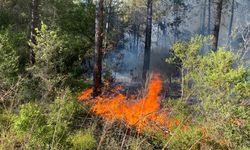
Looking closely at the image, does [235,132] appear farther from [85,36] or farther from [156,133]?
[85,36]

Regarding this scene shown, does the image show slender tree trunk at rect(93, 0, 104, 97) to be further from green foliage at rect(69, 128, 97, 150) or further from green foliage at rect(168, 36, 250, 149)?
green foliage at rect(69, 128, 97, 150)

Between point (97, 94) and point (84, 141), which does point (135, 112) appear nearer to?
point (84, 141)

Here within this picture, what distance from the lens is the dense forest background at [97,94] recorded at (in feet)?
19.7

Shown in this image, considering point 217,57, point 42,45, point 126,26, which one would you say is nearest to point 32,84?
point 42,45

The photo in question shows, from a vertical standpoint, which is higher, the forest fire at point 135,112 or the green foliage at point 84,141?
the green foliage at point 84,141

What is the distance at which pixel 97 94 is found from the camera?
15719 mm

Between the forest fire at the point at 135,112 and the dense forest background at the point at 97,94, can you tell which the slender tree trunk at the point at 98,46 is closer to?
the dense forest background at the point at 97,94

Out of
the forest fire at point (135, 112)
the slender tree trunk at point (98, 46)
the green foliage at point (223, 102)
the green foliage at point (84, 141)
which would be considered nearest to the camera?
the green foliage at point (223, 102)

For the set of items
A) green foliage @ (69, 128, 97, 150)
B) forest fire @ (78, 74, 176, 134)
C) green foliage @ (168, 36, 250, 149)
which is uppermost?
green foliage @ (168, 36, 250, 149)

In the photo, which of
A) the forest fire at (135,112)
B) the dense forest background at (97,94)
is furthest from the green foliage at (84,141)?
the forest fire at (135,112)

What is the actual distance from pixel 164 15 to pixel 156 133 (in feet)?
125

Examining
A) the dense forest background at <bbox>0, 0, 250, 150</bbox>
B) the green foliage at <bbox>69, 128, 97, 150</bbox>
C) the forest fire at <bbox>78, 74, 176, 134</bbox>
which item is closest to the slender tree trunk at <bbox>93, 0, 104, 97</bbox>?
the dense forest background at <bbox>0, 0, 250, 150</bbox>

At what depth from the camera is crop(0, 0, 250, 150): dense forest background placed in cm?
600

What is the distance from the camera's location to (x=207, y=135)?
23.9 ft
